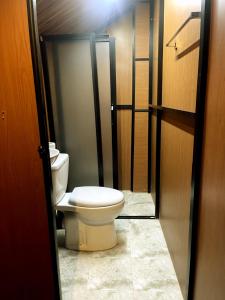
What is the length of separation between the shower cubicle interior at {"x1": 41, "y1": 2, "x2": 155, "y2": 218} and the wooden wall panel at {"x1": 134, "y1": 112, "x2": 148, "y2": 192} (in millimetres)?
11

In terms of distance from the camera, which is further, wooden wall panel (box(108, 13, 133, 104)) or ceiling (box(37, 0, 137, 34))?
wooden wall panel (box(108, 13, 133, 104))

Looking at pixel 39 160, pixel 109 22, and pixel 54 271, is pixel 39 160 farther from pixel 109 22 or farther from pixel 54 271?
pixel 109 22

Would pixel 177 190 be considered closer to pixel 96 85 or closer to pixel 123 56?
pixel 96 85

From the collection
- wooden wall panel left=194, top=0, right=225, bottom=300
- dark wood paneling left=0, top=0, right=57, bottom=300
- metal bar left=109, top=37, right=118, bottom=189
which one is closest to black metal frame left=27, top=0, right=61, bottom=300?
dark wood paneling left=0, top=0, right=57, bottom=300

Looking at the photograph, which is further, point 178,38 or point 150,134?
point 150,134

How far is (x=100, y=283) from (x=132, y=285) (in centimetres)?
22

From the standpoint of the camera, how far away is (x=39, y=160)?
1115mm

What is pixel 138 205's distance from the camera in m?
2.61

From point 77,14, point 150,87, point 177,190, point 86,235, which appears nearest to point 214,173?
point 177,190

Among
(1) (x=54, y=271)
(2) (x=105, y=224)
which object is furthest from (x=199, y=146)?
(2) (x=105, y=224)

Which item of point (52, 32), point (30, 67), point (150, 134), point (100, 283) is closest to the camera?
point (30, 67)

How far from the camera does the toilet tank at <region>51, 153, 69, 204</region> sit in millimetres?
1716

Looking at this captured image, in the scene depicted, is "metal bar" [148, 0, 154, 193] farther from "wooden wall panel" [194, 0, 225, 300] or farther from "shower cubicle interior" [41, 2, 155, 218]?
"wooden wall panel" [194, 0, 225, 300]

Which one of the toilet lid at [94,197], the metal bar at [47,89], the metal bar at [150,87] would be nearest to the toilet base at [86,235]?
the toilet lid at [94,197]
